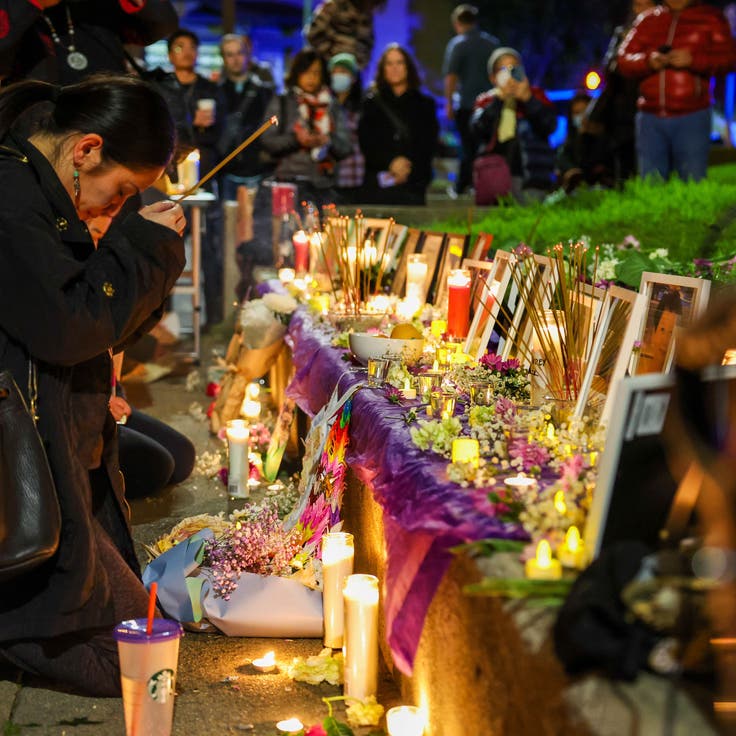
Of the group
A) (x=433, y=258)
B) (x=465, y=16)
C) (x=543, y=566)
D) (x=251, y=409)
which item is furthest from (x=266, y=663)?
(x=465, y=16)

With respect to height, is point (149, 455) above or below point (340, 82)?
below

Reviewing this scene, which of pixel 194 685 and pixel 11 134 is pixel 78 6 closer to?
pixel 11 134

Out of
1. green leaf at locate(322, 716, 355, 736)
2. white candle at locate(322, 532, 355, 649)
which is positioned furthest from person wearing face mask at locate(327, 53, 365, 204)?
green leaf at locate(322, 716, 355, 736)

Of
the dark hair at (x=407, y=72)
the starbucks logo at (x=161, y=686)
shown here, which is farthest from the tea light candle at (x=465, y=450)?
the dark hair at (x=407, y=72)

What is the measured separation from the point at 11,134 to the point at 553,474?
1.54 meters

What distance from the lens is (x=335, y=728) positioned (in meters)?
2.45

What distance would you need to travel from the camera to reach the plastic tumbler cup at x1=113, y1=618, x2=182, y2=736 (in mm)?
2348

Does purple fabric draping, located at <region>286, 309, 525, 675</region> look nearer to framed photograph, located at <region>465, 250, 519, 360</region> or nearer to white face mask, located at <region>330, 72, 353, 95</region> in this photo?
framed photograph, located at <region>465, 250, 519, 360</region>

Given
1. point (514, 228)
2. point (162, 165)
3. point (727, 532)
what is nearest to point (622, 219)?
point (514, 228)

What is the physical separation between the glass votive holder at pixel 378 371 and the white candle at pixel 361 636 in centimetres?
76

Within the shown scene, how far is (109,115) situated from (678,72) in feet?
15.9

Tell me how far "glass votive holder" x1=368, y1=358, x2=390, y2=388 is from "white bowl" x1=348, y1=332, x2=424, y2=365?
0.43 feet

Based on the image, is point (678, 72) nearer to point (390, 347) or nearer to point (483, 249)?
point (483, 249)

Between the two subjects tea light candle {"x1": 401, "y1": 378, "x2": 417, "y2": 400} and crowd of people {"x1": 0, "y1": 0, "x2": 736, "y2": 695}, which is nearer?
crowd of people {"x1": 0, "y1": 0, "x2": 736, "y2": 695}
